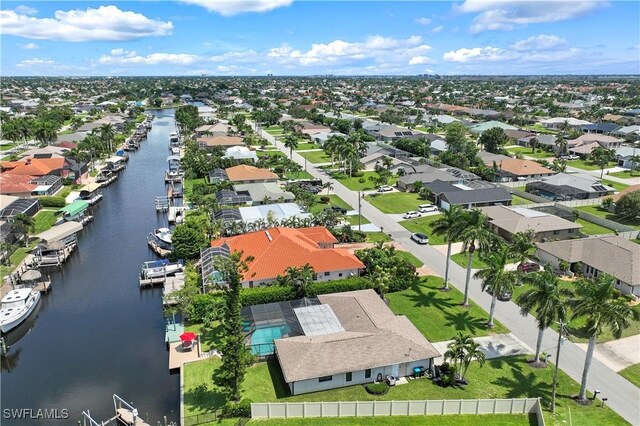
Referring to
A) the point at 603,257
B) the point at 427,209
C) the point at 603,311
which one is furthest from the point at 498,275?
the point at 427,209

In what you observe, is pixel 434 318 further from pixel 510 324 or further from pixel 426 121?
pixel 426 121

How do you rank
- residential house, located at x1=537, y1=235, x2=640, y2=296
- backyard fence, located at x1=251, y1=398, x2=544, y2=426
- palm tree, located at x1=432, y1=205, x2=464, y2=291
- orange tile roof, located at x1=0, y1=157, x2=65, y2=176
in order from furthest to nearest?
orange tile roof, located at x1=0, y1=157, x2=65, y2=176 < residential house, located at x1=537, y1=235, x2=640, y2=296 < palm tree, located at x1=432, y1=205, x2=464, y2=291 < backyard fence, located at x1=251, y1=398, x2=544, y2=426

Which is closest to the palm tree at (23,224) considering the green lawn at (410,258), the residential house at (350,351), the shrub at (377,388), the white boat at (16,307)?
the white boat at (16,307)

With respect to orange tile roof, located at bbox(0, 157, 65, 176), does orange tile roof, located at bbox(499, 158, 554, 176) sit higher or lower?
lower

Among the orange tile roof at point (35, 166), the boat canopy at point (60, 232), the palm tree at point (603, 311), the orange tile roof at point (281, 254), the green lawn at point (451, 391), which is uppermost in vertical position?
the palm tree at point (603, 311)

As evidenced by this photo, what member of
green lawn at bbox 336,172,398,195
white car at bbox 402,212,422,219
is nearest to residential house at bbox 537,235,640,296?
white car at bbox 402,212,422,219

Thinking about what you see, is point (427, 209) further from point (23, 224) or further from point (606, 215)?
point (23, 224)

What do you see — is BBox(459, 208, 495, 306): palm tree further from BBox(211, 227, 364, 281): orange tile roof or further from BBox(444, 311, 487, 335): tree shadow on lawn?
BBox(211, 227, 364, 281): orange tile roof

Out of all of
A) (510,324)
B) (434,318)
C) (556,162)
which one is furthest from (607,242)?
(556,162)

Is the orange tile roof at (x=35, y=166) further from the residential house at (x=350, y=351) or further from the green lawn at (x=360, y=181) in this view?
the residential house at (x=350, y=351)
